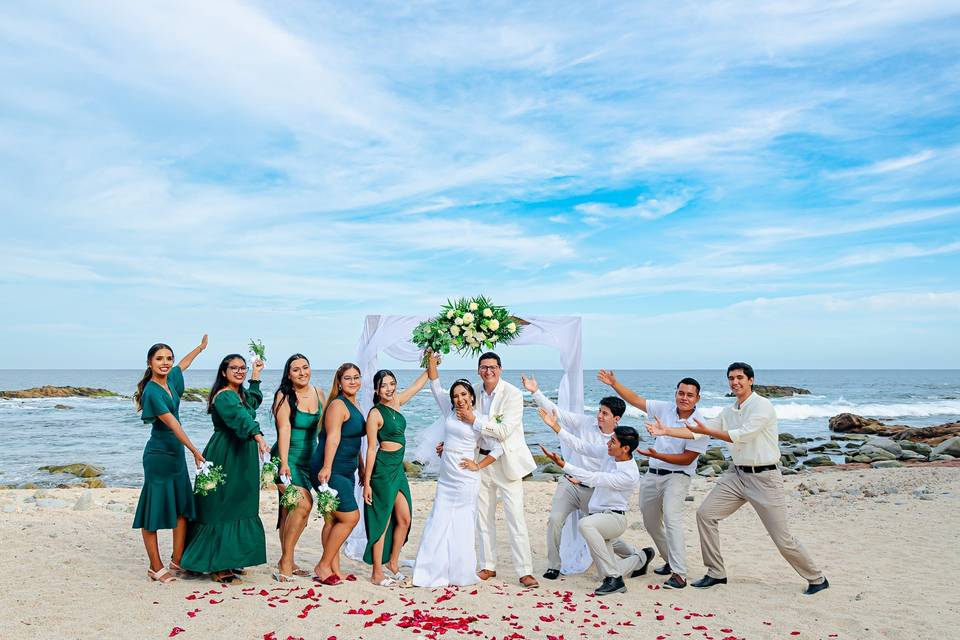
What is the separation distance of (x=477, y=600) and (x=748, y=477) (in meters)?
2.79

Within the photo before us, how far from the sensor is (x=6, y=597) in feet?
19.8

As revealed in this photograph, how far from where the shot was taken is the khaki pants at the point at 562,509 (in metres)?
7.25

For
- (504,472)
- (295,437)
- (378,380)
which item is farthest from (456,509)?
(295,437)

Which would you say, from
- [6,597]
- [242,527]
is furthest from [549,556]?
[6,597]

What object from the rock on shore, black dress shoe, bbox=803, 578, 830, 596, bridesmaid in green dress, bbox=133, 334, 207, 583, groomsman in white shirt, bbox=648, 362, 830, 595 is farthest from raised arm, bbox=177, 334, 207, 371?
the rock on shore

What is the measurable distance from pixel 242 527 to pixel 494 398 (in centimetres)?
265

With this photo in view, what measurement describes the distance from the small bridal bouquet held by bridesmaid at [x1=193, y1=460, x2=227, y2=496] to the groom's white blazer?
7.77ft

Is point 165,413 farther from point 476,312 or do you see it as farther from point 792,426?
point 792,426

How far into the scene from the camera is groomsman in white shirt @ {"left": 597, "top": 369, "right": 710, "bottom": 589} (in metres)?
6.83

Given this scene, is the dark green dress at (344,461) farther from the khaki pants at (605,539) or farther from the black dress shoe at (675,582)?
the black dress shoe at (675,582)

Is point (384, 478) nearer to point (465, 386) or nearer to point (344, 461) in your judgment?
point (344, 461)

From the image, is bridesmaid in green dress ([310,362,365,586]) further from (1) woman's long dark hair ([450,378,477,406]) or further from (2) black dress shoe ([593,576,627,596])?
(2) black dress shoe ([593,576,627,596])

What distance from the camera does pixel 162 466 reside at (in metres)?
6.23

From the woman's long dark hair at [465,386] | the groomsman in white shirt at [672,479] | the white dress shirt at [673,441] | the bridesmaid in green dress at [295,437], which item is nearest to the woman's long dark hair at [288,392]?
the bridesmaid in green dress at [295,437]
